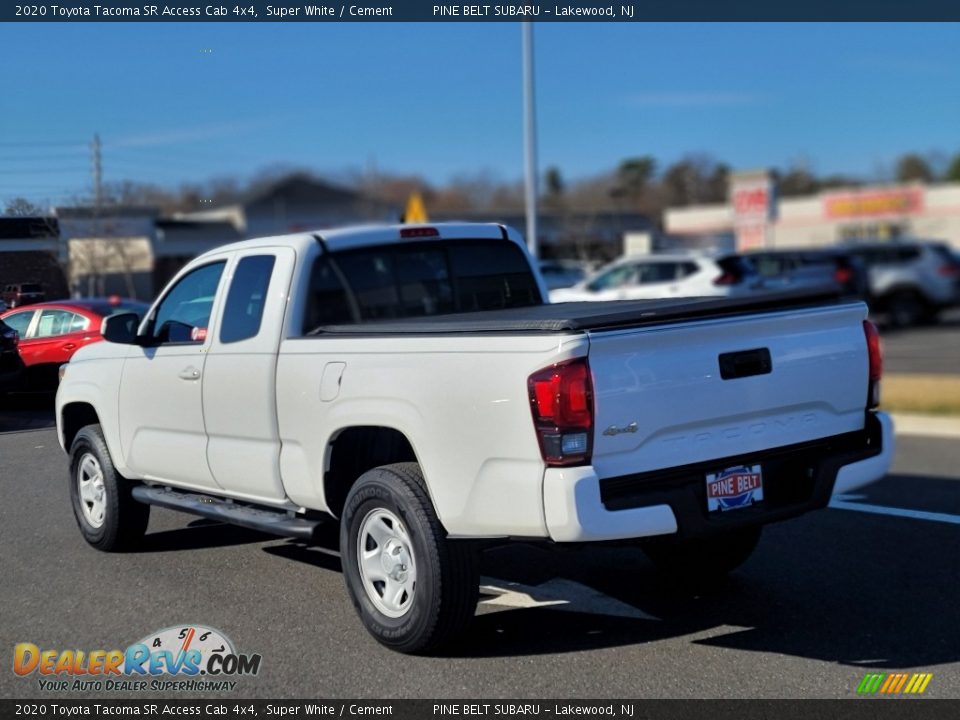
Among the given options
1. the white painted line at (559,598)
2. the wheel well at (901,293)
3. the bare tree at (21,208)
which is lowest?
the wheel well at (901,293)

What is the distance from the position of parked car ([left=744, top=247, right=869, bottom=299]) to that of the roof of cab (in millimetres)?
17346

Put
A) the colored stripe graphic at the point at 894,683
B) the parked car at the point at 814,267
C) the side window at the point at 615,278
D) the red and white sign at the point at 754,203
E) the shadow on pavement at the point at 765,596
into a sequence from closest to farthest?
the colored stripe graphic at the point at 894,683, the shadow on pavement at the point at 765,596, the side window at the point at 615,278, the parked car at the point at 814,267, the red and white sign at the point at 754,203

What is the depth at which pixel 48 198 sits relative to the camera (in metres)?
5.59

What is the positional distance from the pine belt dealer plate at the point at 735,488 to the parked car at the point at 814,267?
1895 centimetres

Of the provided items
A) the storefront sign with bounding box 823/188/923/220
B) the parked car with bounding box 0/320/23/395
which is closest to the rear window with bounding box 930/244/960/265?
the parked car with bounding box 0/320/23/395

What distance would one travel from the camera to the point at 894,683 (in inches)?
179

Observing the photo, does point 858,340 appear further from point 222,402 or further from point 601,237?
point 601,237

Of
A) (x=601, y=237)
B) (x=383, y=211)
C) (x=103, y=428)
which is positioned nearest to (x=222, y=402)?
(x=103, y=428)

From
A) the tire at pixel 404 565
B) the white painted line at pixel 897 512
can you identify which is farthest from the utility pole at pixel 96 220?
the white painted line at pixel 897 512

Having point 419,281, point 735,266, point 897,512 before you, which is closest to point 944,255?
point 735,266

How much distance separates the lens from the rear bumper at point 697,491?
4270mm

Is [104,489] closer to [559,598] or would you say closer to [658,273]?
[559,598]
